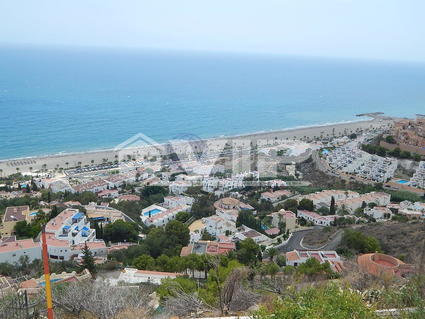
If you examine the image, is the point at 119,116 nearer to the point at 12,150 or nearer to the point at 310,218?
the point at 12,150

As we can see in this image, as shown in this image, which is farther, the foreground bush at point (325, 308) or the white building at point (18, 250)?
the white building at point (18, 250)

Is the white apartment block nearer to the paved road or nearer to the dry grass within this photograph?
the dry grass

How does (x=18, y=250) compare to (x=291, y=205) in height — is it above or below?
above

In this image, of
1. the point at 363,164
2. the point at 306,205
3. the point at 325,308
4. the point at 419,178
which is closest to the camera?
the point at 325,308

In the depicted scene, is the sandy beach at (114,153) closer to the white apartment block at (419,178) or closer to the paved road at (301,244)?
the white apartment block at (419,178)

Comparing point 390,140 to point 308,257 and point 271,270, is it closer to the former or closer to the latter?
point 308,257

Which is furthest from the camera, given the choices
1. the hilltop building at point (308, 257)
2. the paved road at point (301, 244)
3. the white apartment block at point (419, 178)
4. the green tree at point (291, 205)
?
the white apartment block at point (419, 178)

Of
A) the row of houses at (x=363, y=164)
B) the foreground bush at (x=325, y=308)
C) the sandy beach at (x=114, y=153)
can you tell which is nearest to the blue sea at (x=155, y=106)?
→ the sandy beach at (x=114, y=153)

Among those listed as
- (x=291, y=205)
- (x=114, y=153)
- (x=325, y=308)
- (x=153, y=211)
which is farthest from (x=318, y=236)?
(x=114, y=153)
